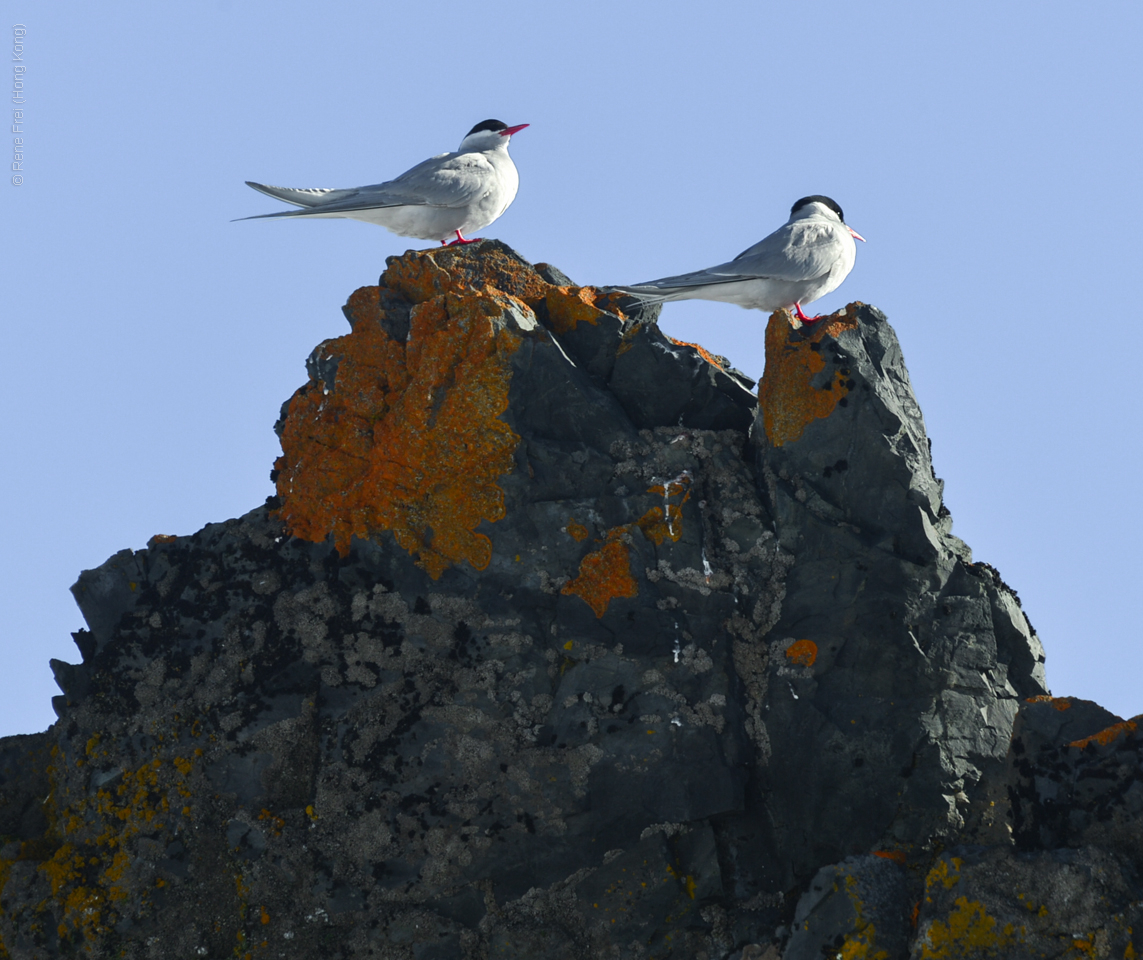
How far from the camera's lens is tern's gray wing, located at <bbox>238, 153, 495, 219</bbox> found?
9898mm

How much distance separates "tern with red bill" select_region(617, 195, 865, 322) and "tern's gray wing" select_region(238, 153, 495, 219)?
6.75 ft

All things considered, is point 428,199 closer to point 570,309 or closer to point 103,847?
point 570,309

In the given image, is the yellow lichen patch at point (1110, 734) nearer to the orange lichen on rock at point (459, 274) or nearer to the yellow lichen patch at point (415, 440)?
the yellow lichen patch at point (415, 440)

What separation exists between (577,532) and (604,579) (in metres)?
0.41

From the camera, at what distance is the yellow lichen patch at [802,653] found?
778cm

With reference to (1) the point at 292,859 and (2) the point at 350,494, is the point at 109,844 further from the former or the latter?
(2) the point at 350,494

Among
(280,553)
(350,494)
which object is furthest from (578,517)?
(280,553)

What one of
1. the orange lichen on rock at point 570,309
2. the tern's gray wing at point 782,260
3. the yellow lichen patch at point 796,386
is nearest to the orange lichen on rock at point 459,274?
the orange lichen on rock at point 570,309

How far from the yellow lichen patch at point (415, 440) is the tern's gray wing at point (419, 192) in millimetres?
1659

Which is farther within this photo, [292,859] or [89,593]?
[89,593]

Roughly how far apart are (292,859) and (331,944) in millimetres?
616

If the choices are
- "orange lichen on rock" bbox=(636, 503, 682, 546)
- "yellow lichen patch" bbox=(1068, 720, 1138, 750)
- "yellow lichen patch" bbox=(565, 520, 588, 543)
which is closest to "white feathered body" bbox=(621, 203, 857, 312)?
"orange lichen on rock" bbox=(636, 503, 682, 546)

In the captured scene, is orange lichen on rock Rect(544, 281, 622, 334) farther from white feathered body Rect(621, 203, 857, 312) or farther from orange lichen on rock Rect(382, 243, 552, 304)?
white feathered body Rect(621, 203, 857, 312)

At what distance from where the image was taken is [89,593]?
8.61 metres
